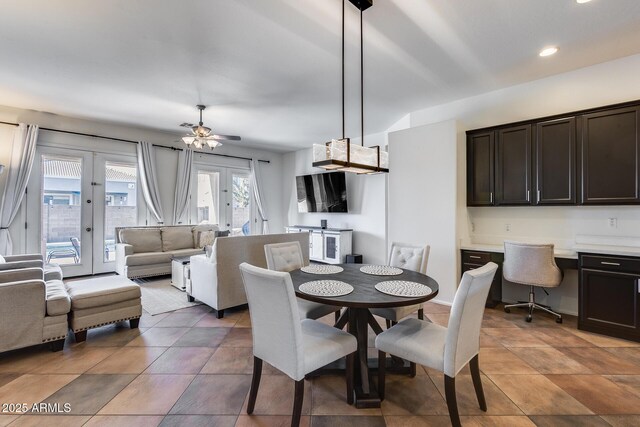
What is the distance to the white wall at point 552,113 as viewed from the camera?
3230 millimetres

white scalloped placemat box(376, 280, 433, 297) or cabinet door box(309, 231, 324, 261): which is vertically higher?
white scalloped placemat box(376, 280, 433, 297)

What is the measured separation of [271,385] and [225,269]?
5.43 feet

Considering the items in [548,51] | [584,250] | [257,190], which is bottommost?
[584,250]

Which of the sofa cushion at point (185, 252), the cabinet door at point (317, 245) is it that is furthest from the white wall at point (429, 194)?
the sofa cushion at point (185, 252)

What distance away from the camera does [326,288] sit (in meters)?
2.05

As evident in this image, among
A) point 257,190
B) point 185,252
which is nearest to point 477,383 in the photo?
point 185,252

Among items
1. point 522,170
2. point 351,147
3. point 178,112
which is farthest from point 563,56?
point 178,112

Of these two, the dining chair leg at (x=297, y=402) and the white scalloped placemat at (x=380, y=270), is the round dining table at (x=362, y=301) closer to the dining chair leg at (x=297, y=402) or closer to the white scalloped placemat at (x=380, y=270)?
the white scalloped placemat at (x=380, y=270)

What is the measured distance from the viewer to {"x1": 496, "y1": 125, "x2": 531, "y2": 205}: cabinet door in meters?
3.64

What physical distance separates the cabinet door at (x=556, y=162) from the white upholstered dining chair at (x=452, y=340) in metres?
2.38

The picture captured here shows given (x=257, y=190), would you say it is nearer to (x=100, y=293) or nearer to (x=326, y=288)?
(x=100, y=293)

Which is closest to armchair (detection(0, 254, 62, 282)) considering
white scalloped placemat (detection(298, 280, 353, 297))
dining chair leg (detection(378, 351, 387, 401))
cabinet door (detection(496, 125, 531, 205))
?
white scalloped placemat (detection(298, 280, 353, 297))

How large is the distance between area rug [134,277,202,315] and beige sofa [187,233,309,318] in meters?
0.35

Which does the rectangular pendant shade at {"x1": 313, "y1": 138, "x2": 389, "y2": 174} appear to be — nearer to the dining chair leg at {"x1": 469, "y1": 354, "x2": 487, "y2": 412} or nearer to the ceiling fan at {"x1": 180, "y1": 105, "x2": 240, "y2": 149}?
the dining chair leg at {"x1": 469, "y1": 354, "x2": 487, "y2": 412}
